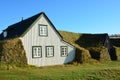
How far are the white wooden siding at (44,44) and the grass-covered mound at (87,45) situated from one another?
5.14 feet

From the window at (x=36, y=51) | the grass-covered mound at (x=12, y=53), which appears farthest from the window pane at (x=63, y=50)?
the grass-covered mound at (x=12, y=53)

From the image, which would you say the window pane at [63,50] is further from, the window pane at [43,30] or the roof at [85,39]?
the roof at [85,39]

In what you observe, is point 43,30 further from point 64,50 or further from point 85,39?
point 85,39

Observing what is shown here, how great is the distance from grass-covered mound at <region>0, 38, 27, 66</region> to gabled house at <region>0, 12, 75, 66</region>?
83 cm

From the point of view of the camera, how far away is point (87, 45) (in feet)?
147

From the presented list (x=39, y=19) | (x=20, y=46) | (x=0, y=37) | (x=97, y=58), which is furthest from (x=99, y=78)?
(x=0, y=37)

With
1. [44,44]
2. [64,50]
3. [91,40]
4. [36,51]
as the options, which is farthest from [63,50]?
[91,40]

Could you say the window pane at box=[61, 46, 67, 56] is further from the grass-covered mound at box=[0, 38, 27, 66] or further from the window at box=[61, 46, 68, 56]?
the grass-covered mound at box=[0, 38, 27, 66]

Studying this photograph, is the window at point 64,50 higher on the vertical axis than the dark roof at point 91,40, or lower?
lower

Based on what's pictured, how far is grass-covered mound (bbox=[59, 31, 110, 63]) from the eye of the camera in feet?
117

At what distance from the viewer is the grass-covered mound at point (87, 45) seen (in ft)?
117

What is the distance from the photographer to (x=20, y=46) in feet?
96.2

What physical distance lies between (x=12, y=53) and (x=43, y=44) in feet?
17.0

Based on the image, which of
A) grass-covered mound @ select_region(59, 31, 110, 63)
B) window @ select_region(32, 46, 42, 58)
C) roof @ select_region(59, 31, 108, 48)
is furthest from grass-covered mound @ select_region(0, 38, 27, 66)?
roof @ select_region(59, 31, 108, 48)
